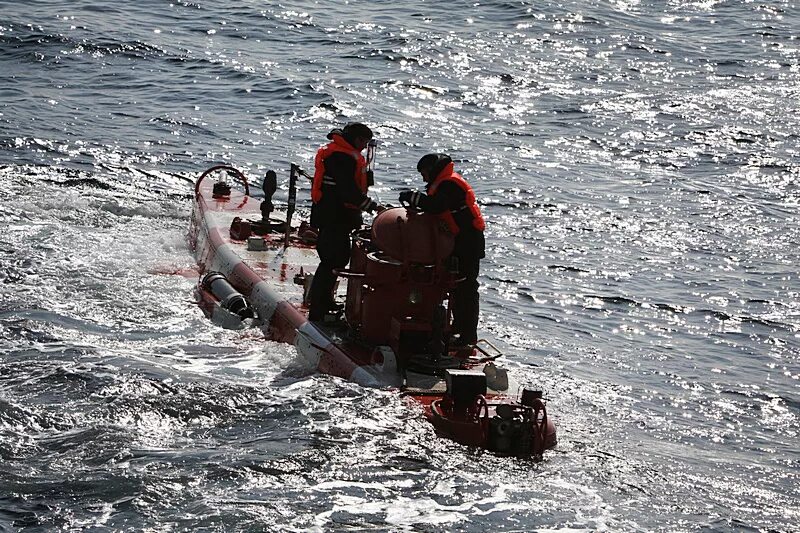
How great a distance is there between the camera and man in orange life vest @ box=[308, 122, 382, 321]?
11977 millimetres

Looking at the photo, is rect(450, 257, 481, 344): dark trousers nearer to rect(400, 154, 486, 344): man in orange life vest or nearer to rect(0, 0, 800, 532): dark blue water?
rect(400, 154, 486, 344): man in orange life vest

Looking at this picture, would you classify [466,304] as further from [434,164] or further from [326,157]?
[326,157]

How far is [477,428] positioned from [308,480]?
1485 millimetres

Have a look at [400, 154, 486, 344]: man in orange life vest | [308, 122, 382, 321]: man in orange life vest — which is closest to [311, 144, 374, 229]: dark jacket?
[308, 122, 382, 321]: man in orange life vest

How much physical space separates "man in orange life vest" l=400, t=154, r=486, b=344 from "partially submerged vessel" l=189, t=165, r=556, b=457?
0.15m

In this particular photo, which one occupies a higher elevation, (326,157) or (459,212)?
(326,157)

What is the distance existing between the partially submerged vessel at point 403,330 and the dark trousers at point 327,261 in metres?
0.13

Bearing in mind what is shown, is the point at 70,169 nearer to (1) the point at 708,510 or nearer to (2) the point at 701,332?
(2) the point at 701,332

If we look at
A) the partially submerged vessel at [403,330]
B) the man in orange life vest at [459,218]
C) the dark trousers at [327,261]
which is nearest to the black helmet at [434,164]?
the man in orange life vest at [459,218]

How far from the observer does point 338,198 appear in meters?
12.0

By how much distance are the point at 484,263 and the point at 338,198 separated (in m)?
5.39

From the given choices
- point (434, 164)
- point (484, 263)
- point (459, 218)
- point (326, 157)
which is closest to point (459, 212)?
point (459, 218)

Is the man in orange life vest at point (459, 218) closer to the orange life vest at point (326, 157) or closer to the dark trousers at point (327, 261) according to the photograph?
the orange life vest at point (326, 157)

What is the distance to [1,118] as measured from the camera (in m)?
22.1
